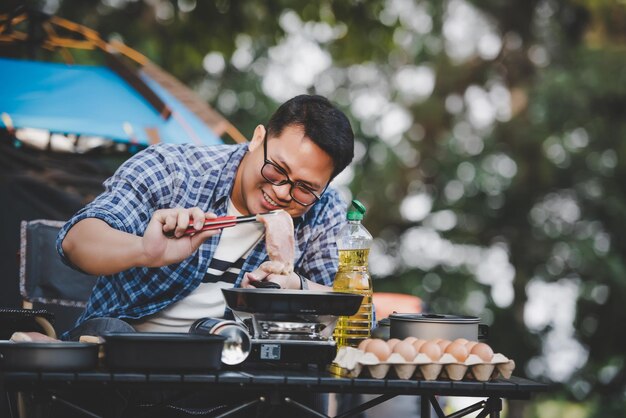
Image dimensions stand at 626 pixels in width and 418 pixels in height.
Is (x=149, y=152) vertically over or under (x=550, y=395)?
over

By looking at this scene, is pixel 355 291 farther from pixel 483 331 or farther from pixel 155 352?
pixel 155 352

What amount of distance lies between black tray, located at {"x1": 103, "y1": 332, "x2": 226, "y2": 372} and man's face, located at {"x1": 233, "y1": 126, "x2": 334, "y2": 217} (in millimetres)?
817

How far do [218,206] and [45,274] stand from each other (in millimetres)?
1423

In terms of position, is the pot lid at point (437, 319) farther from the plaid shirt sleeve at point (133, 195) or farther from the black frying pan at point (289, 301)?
the plaid shirt sleeve at point (133, 195)

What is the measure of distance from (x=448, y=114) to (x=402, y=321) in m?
9.00

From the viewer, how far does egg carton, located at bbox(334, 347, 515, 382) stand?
2.00m

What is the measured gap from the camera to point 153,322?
8.89ft

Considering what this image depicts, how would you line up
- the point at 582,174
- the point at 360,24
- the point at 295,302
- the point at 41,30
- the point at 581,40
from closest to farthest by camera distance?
the point at 295,302 < the point at 41,30 < the point at 360,24 < the point at 582,174 < the point at 581,40

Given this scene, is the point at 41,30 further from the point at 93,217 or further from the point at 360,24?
the point at 93,217

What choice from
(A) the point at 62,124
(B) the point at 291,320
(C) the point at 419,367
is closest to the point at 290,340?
(B) the point at 291,320

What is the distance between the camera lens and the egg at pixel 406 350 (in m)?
2.02

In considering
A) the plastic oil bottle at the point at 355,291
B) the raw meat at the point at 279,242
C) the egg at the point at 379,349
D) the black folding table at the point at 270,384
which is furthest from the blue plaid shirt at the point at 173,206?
the egg at the point at 379,349

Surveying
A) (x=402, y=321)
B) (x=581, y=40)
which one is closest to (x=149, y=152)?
(x=402, y=321)

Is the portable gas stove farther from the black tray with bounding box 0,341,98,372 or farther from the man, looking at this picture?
the black tray with bounding box 0,341,98,372
